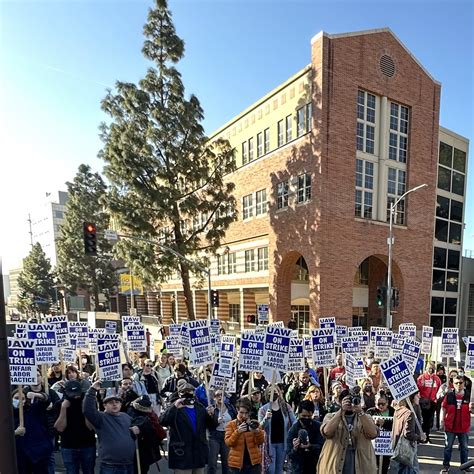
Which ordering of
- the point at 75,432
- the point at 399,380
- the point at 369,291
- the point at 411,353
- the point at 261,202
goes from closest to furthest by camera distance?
the point at 75,432 < the point at 399,380 < the point at 411,353 < the point at 369,291 < the point at 261,202

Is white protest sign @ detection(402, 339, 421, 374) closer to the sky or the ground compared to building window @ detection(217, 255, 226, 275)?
closer to the ground

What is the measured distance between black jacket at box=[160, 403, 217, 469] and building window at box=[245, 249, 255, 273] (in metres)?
23.1

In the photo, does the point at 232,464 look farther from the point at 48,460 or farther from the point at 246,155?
the point at 246,155

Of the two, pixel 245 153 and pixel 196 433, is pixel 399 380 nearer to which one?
pixel 196 433

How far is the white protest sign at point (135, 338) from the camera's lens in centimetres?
983

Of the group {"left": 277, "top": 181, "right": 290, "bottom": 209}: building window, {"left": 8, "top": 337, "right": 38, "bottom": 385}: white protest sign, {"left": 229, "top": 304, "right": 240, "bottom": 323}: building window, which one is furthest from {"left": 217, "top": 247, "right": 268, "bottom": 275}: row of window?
{"left": 8, "top": 337, "right": 38, "bottom": 385}: white protest sign

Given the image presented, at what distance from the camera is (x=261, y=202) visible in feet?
87.0

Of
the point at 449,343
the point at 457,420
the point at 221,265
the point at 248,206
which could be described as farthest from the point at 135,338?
the point at 221,265

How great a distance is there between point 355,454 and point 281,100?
941 inches

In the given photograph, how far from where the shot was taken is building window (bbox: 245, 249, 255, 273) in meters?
27.4

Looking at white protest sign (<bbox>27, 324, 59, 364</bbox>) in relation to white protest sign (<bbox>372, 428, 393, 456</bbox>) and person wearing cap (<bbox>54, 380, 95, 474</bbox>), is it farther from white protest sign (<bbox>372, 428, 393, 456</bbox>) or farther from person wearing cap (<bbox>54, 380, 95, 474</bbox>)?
white protest sign (<bbox>372, 428, 393, 456</bbox>)

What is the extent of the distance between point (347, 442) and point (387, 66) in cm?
2528

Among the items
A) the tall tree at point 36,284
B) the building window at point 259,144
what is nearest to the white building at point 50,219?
the tall tree at point 36,284

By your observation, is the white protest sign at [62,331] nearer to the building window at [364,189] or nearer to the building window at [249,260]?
the building window at [364,189]
